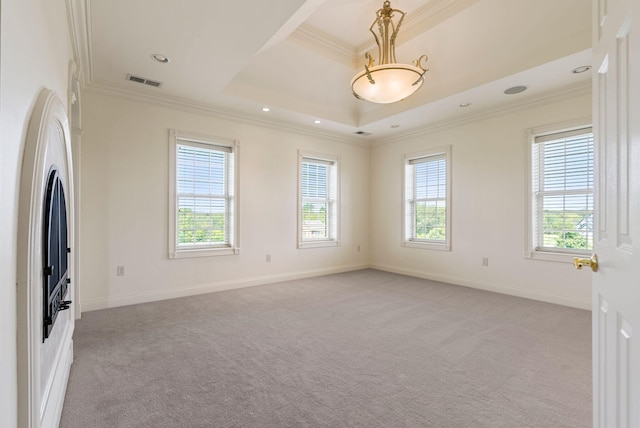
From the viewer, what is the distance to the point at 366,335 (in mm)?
3043

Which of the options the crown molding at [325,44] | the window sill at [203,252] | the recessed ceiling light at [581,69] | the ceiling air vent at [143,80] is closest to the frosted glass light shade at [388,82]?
the crown molding at [325,44]

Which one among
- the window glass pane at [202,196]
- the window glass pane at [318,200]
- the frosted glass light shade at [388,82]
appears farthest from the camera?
the window glass pane at [318,200]

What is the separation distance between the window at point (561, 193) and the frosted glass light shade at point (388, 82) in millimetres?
2287

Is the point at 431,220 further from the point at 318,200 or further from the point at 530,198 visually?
the point at 318,200

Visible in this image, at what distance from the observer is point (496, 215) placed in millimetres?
4738

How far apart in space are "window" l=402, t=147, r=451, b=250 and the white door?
4.30 m

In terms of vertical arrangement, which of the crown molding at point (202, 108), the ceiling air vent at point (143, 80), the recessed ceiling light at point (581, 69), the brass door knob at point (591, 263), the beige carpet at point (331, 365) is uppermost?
the recessed ceiling light at point (581, 69)

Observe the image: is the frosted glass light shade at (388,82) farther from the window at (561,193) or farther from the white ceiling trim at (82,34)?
the white ceiling trim at (82,34)

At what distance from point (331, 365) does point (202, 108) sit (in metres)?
3.92

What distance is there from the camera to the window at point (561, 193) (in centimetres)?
398

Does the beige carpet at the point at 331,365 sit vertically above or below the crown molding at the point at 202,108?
below

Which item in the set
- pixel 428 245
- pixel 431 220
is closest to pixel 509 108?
pixel 431 220

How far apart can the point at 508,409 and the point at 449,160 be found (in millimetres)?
4174

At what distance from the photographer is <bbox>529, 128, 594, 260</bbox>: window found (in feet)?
13.1
